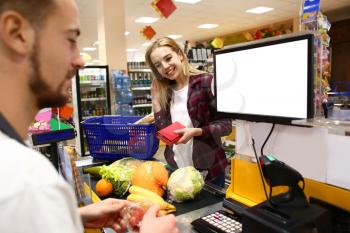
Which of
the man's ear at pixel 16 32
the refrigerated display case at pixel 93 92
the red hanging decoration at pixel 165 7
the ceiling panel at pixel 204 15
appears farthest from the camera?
the ceiling panel at pixel 204 15

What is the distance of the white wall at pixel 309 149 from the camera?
878mm

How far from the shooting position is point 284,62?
3.01ft

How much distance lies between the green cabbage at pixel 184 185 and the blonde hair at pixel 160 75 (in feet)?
2.48

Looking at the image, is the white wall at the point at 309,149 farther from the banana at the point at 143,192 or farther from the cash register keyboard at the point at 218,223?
the banana at the point at 143,192

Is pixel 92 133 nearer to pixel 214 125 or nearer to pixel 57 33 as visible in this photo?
pixel 214 125

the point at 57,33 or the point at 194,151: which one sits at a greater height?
the point at 57,33

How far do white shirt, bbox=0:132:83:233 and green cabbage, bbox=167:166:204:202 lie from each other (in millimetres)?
712

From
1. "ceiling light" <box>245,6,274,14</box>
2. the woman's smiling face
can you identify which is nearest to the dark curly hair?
the woman's smiling face

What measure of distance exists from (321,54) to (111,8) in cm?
549

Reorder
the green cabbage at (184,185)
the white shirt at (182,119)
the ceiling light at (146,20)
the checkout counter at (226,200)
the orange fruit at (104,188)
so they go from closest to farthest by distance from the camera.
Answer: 1. the checkout counter at (226,200)
2. the green cabbage at (184,185)
3. the orange fruit at (104,188)
4. the white shirt at (182,119)
5. the ceiling light at (146,20)

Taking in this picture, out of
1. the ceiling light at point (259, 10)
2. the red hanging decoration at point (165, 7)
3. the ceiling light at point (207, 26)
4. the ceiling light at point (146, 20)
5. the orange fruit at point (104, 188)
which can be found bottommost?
the orange fruit at point (104, 188)

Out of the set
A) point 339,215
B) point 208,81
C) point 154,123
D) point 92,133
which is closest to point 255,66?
point 339,215

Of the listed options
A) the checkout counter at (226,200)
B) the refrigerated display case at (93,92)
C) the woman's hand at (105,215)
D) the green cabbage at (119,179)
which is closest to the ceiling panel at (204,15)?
the refrigerated display case at (93,92)

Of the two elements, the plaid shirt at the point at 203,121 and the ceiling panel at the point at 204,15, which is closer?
the plaid shirt at the point at 203,121
